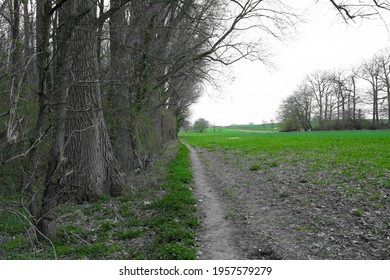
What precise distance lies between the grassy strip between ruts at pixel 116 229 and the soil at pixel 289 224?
48 centimetres

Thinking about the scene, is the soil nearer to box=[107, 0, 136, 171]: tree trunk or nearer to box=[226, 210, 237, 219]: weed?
box=[226, 210, 237, 219]: weed

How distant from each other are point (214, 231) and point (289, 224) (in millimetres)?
1678

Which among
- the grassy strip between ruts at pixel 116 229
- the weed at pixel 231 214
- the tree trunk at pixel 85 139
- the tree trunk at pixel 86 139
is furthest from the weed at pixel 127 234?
the tree trunk at pixel 85 139

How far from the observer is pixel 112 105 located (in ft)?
36.5

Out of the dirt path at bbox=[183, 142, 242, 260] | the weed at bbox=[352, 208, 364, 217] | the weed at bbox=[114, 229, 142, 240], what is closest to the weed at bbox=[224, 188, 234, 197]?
the dirt path at bbox=[183, 142, 242, 260]

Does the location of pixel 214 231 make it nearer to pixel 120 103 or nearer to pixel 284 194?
pixel 284 194

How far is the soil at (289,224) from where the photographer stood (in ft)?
17.0


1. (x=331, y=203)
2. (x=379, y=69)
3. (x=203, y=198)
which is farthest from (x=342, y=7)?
→ (x=379, y=69)

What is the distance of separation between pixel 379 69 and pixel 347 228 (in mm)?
55159

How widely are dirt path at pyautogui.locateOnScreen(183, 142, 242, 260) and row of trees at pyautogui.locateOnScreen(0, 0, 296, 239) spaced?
8.86 ft

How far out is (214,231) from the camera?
629cm

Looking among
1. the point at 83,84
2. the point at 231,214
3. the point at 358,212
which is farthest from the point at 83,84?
the point at 358,212

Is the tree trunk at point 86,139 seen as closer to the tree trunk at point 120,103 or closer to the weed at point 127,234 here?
the tree trunk at point 120,103

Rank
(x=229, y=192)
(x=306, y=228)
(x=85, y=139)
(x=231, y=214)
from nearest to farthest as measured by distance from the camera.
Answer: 1. (x=306, y=228)
2. (x=231, y=214)
3. (x=85, y=139)
4. (x=229, y=192)
